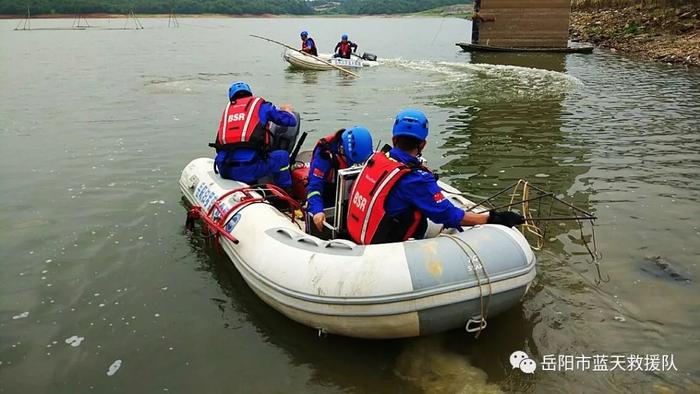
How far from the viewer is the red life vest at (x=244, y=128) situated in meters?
6.13

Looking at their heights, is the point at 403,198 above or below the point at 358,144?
below

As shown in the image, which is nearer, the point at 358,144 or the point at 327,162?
the point at 358,144

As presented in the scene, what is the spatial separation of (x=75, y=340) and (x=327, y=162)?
260cm

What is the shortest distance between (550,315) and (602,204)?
114 inches

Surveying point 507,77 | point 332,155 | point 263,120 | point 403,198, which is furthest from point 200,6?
point 403,198

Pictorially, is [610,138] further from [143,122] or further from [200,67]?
[200,67]

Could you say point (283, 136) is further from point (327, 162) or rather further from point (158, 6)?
point (158, 6)

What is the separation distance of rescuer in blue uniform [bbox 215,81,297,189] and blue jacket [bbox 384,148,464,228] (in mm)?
2359

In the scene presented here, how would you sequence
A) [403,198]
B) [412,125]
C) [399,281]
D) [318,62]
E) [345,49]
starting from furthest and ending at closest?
[345,49], [318,62], [403,198], [412,125], [399,281]

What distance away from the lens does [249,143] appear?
614cm

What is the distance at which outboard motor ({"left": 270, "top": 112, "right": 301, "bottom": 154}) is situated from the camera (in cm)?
659

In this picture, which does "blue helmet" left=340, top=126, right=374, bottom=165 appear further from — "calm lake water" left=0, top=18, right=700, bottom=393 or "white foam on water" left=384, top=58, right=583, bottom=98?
"white foam on water" left=384, top=58, right=583, bottom=98

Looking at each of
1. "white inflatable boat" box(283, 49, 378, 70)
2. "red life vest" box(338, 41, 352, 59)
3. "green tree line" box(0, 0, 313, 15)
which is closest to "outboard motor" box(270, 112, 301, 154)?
"white inflatable boat" box(283, 49, 378, 70)

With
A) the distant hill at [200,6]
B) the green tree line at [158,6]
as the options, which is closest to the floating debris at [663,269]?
the green tree line at [158,6]
